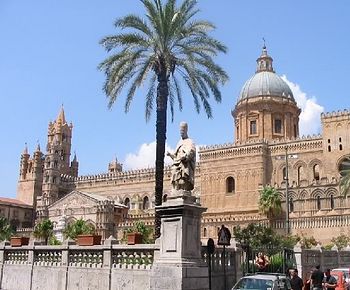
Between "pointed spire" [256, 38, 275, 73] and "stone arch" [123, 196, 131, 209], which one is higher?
"pointed spire" [256, 38, 275, 73]

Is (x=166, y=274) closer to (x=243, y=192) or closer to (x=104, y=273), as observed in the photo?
(x=104, y=273)

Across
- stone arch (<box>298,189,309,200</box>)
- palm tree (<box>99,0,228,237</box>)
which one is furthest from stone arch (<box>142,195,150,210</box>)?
palm tree (<box>99,0,228,237</box>)

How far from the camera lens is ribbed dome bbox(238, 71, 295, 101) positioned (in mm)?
64625

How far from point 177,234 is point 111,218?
173ft

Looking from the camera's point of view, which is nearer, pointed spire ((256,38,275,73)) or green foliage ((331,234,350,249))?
green foliage ((331,234,350,249))

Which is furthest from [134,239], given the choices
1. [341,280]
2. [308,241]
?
[308,241]

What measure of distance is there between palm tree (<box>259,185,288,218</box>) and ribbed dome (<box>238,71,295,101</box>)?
15.8 metres

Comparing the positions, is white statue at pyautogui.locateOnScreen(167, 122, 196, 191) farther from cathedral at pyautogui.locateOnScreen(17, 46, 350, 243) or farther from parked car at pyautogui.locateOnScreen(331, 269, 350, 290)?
cathedral at pyautogui.locateOnScreen(17, 46, 350, 243)

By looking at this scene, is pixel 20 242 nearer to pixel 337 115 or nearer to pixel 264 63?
pixel 337 115

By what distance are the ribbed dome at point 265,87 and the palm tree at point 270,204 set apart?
15841 mm

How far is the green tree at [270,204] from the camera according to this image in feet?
172

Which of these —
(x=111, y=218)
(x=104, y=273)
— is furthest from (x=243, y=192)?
(x=104, y=273)

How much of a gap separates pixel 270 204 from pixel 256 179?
6.40 meters

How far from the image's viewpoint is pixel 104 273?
46.9 ft
